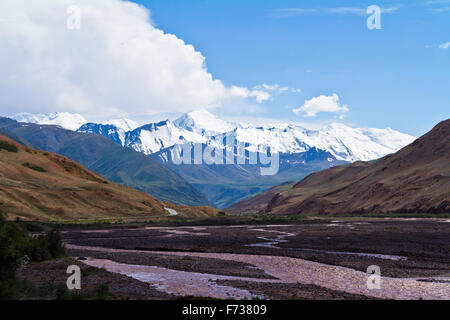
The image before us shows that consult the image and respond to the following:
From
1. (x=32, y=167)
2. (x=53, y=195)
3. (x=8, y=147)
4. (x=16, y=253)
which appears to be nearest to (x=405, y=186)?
(x=53, y=195)

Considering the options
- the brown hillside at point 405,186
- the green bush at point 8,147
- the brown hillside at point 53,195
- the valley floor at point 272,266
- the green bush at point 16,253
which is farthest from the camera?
the green bush at point 8,147

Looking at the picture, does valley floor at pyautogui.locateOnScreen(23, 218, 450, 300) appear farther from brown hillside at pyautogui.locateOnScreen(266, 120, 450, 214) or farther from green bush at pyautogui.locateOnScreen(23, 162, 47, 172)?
green bush at pyautogui.locateOnScreen(23, 162, 47, 172)

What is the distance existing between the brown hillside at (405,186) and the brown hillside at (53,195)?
47.0 meters

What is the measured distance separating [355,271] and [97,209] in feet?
310

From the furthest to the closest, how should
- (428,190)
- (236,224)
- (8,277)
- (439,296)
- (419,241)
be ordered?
(428,190), (236,224), (419,241), (439,296), (8,277)

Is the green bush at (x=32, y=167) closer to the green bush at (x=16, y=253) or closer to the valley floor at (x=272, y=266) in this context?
the valley floor at (x=272, y=266)

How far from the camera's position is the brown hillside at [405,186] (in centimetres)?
13738

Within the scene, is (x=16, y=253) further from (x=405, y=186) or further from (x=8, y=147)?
(x=405, y=186)

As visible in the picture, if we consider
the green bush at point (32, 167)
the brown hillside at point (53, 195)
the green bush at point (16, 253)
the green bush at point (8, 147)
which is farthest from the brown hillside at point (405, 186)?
the green bush at point (16, 253)

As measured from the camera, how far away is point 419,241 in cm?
6372

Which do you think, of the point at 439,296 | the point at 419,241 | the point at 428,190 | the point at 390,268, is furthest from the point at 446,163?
the point at 439,296

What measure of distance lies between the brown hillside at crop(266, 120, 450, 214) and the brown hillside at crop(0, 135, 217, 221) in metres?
47.0
